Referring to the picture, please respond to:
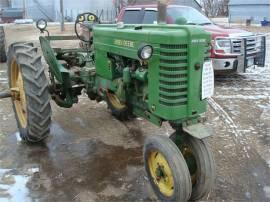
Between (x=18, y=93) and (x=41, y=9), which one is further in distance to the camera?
(x=41, y=9)

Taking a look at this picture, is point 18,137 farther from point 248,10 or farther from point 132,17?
point 248,10

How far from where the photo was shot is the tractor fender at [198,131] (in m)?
3.39

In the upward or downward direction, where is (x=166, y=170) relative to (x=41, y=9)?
downward

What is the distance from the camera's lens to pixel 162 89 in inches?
136

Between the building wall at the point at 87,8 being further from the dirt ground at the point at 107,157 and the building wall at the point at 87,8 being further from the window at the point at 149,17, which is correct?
the dirt ground at the point at 107,157

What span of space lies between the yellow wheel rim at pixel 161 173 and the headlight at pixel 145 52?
0.90 m

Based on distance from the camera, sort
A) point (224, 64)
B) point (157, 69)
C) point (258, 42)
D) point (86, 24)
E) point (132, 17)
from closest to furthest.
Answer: point (157, 69)
point (86, 24)
point (224, 64)
point (258, 42)
point (132, 17)

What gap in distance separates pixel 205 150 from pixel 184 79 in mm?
688

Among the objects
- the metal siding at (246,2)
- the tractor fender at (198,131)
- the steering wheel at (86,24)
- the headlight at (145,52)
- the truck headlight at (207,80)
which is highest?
the metal siding at (246,2)

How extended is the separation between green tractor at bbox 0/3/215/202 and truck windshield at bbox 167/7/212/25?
479 cm

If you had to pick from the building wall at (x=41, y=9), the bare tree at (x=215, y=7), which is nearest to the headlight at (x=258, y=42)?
the bare tree at (x=215, y=7)

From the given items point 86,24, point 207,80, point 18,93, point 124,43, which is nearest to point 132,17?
point 86,24

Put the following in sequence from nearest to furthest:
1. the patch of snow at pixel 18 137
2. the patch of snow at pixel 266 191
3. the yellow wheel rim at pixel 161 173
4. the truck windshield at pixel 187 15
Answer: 1. the yellow wheel rim at pixel 161 173
2. the patch of snow at pixel 266 191
3. the patch of snow at pixel 18 137
4. the truck windshield at pixel 187 15

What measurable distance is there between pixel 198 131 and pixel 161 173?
531 mm
